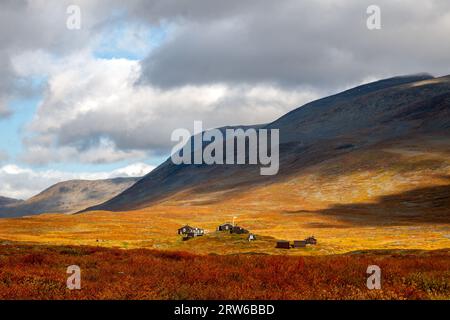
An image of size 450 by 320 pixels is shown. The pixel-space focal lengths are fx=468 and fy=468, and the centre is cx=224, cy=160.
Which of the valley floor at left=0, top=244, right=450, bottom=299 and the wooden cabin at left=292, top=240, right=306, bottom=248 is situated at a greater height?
the valley floor at left=0, top=244, right=450, bottom=299

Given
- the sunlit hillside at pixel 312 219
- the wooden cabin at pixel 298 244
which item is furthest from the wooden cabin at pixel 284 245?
the sunlit hillside at pixel 312 219

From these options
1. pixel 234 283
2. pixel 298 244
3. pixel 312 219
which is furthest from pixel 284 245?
pixel 312 219

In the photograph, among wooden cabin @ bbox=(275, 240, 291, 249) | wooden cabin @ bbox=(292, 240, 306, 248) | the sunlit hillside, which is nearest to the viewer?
wooden cabin @ bbox=(275, 240, 291, 249)

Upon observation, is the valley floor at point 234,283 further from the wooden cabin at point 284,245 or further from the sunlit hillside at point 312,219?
the sunlit hillside at point 312,219

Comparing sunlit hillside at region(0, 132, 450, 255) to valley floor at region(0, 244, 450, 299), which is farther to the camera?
sunlit hillside at region(0, 132, 450, 255)

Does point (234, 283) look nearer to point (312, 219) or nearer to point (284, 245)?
point (284, 245)

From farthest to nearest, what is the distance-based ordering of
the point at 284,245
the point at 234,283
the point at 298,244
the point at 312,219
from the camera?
the point at 312,219 < the point at 298,244 < the point at 284,245 < the point at 234,283

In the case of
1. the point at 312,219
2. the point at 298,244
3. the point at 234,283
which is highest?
the point at 234,283

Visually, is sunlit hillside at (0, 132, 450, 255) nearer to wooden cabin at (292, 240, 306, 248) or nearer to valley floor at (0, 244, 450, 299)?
wooden cabin at (292, 240, 306, 248)

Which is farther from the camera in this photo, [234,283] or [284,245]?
[284,245]

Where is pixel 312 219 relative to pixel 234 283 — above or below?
below

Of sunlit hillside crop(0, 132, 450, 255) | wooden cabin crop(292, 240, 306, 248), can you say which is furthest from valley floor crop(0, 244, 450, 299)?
sunlit hillside crop(0, 132, 450, 255)

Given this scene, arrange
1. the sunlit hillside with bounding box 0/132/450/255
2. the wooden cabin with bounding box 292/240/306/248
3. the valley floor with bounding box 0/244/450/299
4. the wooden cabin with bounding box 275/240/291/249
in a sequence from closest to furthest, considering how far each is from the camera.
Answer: the valley floor with bounding box 0/244/450/299 → the wooden cabin with bounding box 275/240/291/249 → the wooden cabin with bounding box 292/240/306/248 → the sunlit hillside with bounding box 0/132/450/255

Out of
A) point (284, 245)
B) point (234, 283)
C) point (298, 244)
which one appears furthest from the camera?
point (298, 244)
